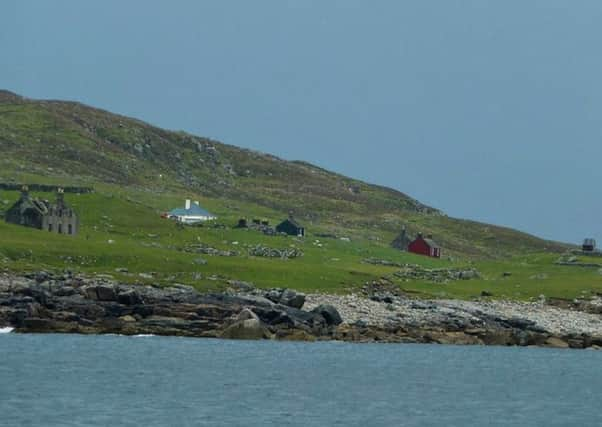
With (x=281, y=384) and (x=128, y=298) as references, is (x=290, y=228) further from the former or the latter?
(x=281, y=384)

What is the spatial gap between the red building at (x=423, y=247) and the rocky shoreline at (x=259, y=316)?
2520 inches

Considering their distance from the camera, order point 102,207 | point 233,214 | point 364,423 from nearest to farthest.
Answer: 1. point 364,423
2. point 102,207
3. point 233,214

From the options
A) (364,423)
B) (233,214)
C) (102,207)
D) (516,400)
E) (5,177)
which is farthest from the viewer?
(233,214)

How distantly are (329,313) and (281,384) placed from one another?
27.6 m

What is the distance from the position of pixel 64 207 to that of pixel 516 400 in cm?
7242

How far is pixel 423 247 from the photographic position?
186 meters

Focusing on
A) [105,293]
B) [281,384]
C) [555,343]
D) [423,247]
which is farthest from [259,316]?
[423,247]

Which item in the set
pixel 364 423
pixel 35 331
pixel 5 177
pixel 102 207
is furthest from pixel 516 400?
pixel 5 177

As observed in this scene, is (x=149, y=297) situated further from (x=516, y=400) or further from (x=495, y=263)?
(x=495, y=263)

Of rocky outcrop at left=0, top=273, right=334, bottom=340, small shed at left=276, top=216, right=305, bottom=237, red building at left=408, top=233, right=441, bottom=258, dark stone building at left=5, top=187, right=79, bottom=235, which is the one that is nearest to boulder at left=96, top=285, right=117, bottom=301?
rocky outcrop at left=0, top=273, right=334, bottom=340

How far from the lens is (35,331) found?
325 ft

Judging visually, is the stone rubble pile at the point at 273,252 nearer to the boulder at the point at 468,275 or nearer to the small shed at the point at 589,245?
the boulder at the point at 468,275

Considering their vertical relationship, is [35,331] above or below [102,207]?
below

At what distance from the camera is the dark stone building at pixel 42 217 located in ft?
→ 457
